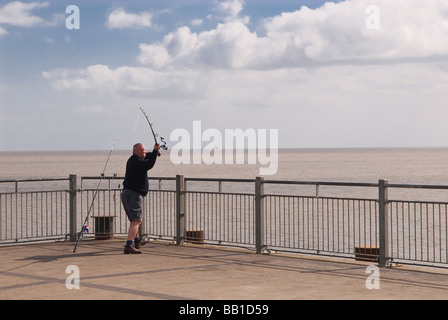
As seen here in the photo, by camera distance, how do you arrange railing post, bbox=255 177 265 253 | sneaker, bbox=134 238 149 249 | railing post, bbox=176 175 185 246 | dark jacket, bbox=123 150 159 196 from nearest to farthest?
1. dark jacket, bbox=123 150 159 196
2. railing post, bbox=255 177 265 253
3. sneaker, bbox=134 238 149 249
4. railing post, bbox=176 175 185 246

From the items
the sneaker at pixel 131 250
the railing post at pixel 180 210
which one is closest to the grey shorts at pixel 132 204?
the sneaker at pixel 131 250

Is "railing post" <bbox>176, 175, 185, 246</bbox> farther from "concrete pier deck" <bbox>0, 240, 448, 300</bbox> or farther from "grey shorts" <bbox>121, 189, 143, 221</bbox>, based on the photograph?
"grey shorts" <bbox>121, 189, 143, 221</bbox>

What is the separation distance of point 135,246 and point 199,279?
3521mm

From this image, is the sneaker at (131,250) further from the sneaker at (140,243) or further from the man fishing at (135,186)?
the sneaker at (140,243)

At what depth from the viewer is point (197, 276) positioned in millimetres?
10523

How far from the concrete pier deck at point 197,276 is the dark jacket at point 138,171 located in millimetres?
1227

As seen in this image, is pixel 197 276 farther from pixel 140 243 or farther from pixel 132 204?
pixel 140 243

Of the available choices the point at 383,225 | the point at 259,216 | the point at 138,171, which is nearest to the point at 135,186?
the point at 138,171

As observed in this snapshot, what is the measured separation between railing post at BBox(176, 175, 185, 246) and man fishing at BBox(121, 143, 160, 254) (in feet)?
4.82

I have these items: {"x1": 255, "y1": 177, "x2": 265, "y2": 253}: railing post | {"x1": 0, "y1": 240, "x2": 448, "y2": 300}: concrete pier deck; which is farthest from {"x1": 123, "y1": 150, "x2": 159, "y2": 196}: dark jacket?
{"x1": 255, "y1": 177, "x2": 265, "y2": 253}: railing post

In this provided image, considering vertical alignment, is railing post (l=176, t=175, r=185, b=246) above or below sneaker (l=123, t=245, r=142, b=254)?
above

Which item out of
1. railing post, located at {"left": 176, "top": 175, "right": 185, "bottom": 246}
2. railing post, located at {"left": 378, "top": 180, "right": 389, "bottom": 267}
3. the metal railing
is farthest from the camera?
railing post, located at {"left": 176, "top": 175, "right": 185, "bottom": 246}

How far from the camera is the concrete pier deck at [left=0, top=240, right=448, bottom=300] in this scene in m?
9.12

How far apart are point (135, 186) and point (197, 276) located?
3.02 m
